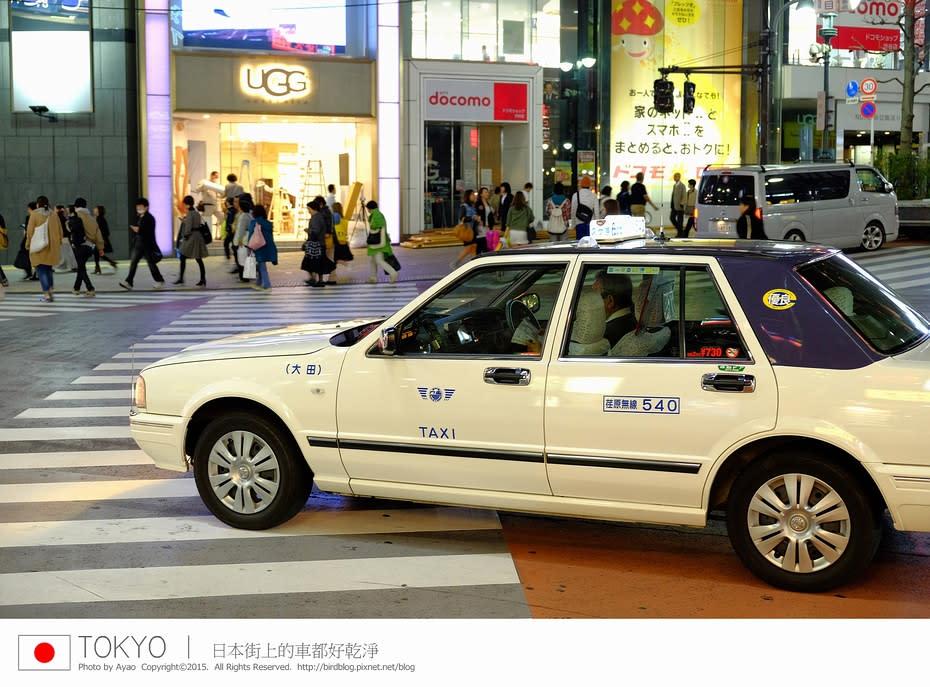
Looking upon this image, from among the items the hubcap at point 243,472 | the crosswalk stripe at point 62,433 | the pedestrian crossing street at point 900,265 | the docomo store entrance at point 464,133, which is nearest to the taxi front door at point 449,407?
the hubcap at point 243,472

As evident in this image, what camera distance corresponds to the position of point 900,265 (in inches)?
904

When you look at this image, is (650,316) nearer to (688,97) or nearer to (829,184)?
(829,184)

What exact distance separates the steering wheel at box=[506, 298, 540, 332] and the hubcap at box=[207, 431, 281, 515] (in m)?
1.47

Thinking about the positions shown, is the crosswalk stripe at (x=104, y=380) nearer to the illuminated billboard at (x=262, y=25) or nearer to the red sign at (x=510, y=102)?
the illuminated billboard at (x=262, y=25)

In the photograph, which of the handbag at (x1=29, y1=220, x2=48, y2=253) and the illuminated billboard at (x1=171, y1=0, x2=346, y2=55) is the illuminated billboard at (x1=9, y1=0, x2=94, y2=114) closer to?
the illuminated billboard at (x1=171, y1=0, x2=346, y2=55)

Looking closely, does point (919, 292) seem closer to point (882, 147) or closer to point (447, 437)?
point (447, 437)

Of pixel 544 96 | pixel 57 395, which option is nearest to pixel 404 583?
pixel 57 395

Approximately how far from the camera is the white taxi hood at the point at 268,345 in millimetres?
6402

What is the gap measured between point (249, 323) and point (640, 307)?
11.6 m

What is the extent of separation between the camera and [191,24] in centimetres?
3042

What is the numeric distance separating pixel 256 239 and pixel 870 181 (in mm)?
13091

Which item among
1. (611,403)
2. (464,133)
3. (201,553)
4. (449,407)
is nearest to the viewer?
(611,403)

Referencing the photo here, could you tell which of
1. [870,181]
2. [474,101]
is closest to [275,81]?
[474,101]

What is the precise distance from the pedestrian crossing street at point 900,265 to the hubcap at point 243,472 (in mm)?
14100
